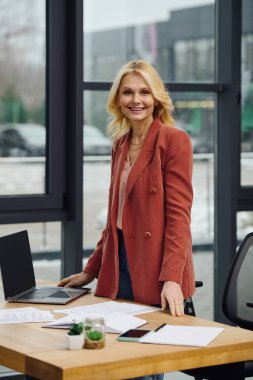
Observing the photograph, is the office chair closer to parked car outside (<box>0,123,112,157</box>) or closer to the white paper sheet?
the white paper sheet

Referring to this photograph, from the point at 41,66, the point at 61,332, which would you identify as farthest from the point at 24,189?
the point at 61,332

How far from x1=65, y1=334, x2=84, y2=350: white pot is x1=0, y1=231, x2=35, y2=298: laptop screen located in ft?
2.65

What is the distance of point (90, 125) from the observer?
16.2 feet

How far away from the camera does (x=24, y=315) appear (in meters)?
3.23

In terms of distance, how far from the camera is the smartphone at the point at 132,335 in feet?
9.29

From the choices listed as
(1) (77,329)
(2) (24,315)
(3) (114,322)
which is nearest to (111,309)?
(3) (114,322)

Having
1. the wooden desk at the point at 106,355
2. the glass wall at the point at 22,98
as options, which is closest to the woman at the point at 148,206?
the wooden desk at the point at 106,355

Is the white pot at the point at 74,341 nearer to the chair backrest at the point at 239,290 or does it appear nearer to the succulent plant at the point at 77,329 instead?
the succulent plant at the point at 77,329

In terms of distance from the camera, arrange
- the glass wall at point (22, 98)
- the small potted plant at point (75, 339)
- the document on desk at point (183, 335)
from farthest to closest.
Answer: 1. the glass wall at point (22, 98)
2. the document on desk at point (183, 335)
3. the small potted plant at point (75, 339)

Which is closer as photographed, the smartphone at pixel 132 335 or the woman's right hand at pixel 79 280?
the smartphone at pixel 132 335

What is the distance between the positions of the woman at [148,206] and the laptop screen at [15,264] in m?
0.33

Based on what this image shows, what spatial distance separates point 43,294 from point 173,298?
61cm

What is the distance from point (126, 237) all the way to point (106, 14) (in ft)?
6.22

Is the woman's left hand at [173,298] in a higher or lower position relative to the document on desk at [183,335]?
higher
